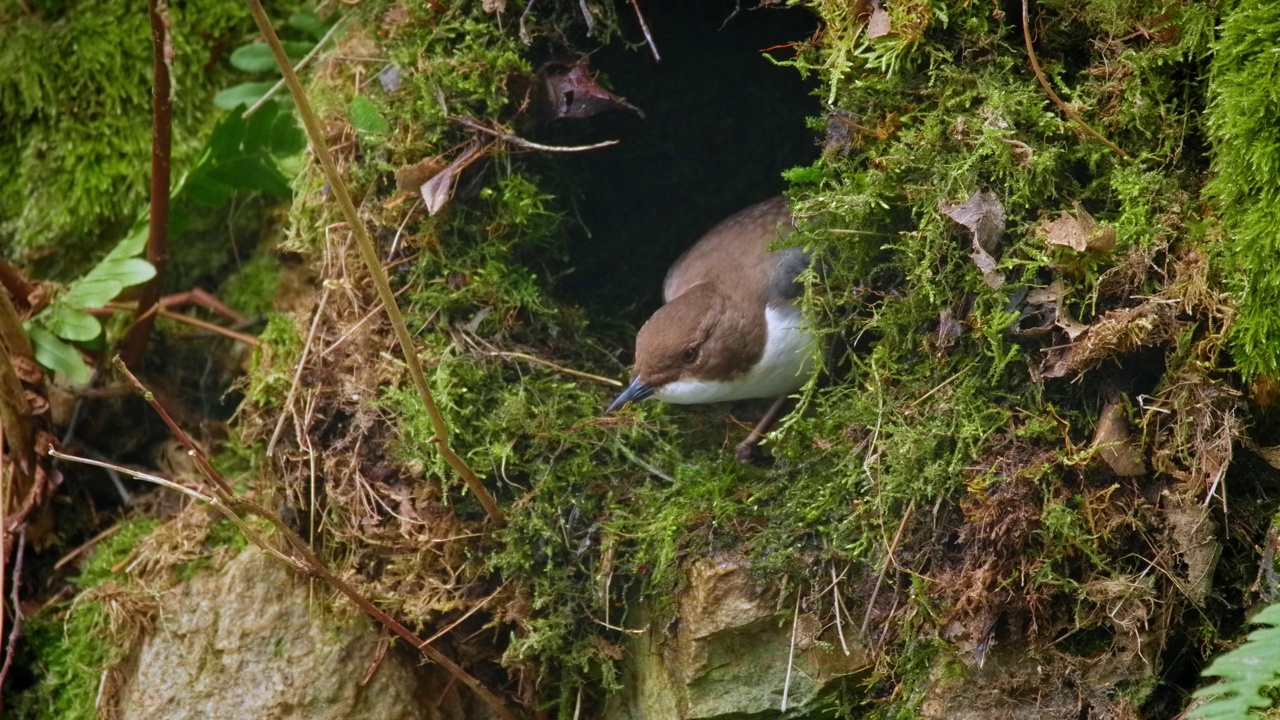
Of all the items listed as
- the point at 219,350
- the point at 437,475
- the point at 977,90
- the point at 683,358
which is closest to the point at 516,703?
the point at 437,475

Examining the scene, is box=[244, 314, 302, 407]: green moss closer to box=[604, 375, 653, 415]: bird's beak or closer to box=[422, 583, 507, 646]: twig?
box=[422, 583, 507, 646]: twig

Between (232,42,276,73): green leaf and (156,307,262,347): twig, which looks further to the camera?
(232,42,276,73): green leaf

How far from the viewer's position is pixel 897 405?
332cm

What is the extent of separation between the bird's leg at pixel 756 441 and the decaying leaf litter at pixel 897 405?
16cm

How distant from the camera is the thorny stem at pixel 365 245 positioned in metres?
2.59

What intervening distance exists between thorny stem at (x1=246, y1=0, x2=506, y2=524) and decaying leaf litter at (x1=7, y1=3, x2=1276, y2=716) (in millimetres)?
220

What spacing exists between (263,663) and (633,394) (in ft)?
5.21

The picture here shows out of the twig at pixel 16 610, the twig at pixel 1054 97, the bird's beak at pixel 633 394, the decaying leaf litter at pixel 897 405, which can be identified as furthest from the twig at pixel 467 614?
the twig at pixel 1054 97

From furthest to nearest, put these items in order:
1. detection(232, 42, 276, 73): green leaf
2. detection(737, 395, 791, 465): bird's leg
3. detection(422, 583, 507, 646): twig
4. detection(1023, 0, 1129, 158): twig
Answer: detection(232, 42, 276, 73): green leaf → detection(737, 395, 791, 465): bird's leg → detection(422, 583, 507, 646): twig → detection(1023, 0, 1129, 158): twig

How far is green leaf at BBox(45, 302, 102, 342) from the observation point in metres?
4.07

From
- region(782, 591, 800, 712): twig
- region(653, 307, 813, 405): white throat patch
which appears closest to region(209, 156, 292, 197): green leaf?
region(653, 307, 813, 405): white throat patch

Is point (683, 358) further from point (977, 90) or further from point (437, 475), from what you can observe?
point (977, 90)

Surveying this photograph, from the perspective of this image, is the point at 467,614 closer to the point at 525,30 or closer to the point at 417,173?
the point at 417,173

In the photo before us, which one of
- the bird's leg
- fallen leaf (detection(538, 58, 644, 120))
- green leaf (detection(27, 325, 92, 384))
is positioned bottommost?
the bird's leg
